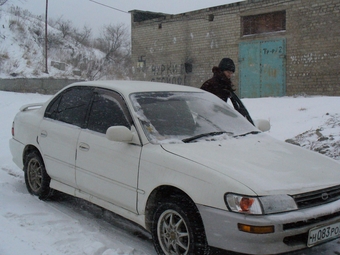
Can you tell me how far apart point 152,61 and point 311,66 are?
9033 millimetres

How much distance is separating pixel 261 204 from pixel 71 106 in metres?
2.71

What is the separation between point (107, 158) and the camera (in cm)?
379

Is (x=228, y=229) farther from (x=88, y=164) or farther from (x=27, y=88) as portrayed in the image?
(x=27, y=88)

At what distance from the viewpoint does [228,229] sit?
2.79 m

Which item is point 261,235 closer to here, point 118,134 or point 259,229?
point 259,229

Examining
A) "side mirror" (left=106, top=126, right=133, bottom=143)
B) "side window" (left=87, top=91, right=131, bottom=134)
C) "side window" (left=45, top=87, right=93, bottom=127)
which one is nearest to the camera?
"side mirror" (left=106, top=126, right=133, bottom=143)

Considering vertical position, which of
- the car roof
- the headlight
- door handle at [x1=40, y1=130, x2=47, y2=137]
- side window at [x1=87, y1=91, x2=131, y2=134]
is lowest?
the headlight

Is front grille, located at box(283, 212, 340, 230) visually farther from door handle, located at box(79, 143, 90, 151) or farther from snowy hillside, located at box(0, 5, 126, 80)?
snowy hillside, located at box(0, 5, 126, 80)

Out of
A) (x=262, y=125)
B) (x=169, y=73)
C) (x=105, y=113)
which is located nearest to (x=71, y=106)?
(x=105, y=113)

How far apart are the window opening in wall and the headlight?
46.8 feet

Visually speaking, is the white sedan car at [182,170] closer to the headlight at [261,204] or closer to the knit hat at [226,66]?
the headlight at [261,204]

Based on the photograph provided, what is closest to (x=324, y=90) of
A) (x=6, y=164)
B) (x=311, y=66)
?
(x=311, y=66)

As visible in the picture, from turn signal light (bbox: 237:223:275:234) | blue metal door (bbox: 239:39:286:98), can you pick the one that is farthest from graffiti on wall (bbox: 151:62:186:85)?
turn signal light (bbox: 237:223:275:234)

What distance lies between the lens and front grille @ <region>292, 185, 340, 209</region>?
2.86 m
